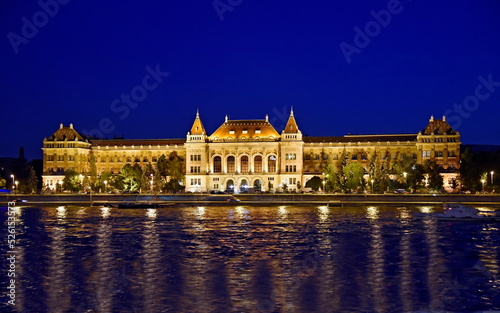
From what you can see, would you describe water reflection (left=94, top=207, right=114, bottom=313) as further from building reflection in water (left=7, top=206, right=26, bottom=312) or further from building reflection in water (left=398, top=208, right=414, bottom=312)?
building reflection in water (left=398, top=208, right=414, bottom=312)

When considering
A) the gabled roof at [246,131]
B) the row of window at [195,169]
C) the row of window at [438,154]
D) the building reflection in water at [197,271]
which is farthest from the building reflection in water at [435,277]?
the row of window at [195,169]

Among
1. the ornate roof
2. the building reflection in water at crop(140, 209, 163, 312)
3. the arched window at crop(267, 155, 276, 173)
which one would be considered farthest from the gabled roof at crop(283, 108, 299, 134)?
the building reflection in water at crop(140, 209, 163, 312)

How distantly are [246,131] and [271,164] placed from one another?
7.67 meters

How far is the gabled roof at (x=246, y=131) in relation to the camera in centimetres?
11288

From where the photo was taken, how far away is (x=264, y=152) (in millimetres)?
111812

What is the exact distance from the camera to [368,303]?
71.3 ft

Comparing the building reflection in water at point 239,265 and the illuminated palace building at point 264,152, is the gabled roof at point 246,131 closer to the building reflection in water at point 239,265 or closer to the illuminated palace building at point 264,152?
the illuminated palace building at point 264,152

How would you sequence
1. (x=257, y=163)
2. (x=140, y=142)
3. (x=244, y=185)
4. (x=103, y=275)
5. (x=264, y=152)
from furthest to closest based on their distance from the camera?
(x=140, y=142) < (x=257, y=163) < (x=264, y=152) < (x=244, y=185) < (x=103, y=275)

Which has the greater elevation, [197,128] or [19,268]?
[197,128]

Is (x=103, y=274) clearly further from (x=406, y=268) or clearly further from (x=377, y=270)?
(x=406, y=268)

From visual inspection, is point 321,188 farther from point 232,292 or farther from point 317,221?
point 232,292

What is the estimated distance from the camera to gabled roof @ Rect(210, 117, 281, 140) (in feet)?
370

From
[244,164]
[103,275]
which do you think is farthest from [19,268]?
[244,164]

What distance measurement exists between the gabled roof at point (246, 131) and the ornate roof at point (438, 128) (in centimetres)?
2651
